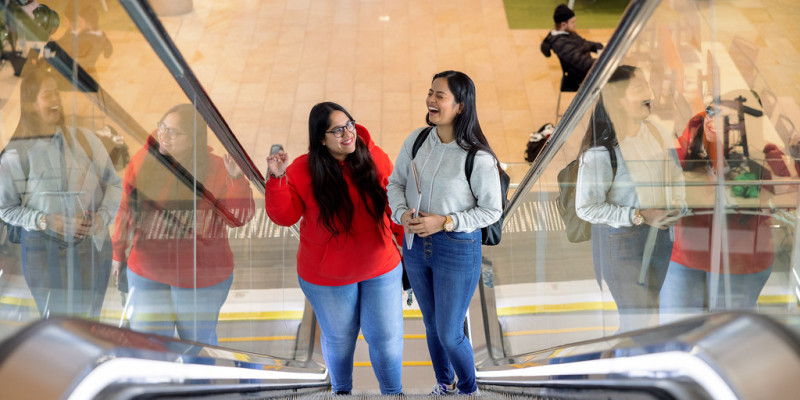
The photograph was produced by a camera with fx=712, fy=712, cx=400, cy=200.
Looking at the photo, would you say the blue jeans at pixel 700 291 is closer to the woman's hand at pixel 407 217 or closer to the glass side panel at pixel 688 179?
the glass side panel at pixel 688 179

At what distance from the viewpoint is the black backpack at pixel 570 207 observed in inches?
116

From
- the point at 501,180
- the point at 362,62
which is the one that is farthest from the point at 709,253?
the point at 362,62

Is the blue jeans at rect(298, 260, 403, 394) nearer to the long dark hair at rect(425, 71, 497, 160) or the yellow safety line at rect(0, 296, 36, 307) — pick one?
the long dark hair at rect(425, 71, 497, 160)

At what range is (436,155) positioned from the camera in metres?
2.83

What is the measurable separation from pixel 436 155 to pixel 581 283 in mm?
890

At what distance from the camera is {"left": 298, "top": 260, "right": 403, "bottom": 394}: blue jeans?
3.23 metres

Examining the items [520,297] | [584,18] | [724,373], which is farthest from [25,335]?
[584,18]

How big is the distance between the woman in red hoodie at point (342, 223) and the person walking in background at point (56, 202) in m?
0.86

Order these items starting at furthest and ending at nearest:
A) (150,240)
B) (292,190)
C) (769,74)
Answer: (292,190), (150,240), (769,74)

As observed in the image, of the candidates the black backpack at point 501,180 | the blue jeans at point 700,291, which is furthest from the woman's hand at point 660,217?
the black backpack at point 501,180

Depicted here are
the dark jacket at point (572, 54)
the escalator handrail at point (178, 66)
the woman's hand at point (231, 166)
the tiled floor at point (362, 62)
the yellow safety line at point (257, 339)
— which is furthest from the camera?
the tiled floor at point (362, 62)

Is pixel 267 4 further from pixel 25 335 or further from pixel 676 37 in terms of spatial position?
pixel 25 335

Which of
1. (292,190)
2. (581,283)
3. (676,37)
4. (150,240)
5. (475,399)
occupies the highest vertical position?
(676,37)

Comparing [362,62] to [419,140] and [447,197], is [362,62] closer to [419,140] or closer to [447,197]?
[419,140]
